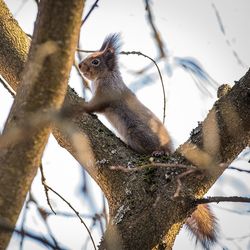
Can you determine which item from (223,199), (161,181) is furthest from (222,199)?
(161,181)

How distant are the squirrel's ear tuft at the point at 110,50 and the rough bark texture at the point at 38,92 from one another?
136 inches

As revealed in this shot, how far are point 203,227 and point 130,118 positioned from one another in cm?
146

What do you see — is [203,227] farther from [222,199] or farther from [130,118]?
[130,118]

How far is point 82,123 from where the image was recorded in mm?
2607

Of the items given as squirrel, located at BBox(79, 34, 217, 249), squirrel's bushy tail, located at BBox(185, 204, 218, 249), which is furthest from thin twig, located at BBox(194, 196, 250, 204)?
squirrel's bushy tail, located at BBox(185, 204, 218, 249)

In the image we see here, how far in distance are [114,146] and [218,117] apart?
597 millimetres

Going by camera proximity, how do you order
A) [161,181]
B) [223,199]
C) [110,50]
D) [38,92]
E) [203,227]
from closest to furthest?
[38,92]
[223,199]
[161,181]
[203,227]
[110,50]

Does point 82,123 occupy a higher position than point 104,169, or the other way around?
point 82,123

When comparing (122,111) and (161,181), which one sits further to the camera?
(122,111)

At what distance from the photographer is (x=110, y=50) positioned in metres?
4.89

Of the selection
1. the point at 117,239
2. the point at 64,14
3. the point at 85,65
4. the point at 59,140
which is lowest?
the point at 117,239

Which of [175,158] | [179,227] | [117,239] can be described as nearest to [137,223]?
[117,239]

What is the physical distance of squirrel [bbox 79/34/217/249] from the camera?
112 inches

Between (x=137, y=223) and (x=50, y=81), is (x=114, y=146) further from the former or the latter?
(x=50, y=81)
